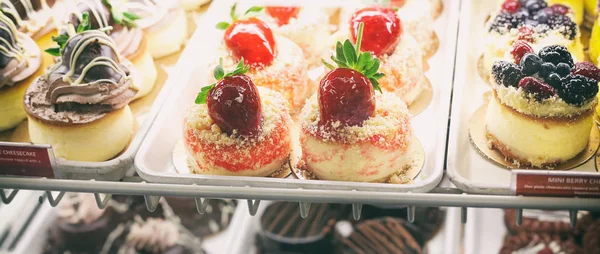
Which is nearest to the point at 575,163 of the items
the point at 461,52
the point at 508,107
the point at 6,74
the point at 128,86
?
the point at 508,107

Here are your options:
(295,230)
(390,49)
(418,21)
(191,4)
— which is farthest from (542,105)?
(191,4)

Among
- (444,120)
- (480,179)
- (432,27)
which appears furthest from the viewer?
(432,27)

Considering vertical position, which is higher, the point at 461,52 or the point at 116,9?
the point at 116,9

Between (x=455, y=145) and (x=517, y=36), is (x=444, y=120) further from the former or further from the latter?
(x=517, y=36)

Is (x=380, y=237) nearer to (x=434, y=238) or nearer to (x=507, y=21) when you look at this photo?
(x=434, y=238)

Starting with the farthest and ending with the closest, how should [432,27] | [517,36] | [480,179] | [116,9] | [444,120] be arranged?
[432,27] < [116,9] < [517,36] < [444,120] < [480,179]

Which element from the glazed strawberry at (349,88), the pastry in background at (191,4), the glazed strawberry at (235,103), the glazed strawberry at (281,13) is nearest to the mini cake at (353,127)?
the glazed strawberry at (349,88)

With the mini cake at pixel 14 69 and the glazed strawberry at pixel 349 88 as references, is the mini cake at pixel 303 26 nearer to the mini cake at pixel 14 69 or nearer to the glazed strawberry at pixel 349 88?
the glazed strawberry at pixel 349 88
